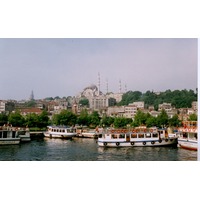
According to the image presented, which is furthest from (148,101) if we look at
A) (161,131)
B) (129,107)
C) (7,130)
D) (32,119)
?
(7,130)

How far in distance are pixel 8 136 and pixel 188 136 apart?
7011 millimetres

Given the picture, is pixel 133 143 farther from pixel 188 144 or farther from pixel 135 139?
pixel 188 144

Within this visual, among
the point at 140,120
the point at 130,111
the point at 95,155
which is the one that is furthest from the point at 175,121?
the point at 95,155

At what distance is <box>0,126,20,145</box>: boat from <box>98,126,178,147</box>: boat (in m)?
3.42

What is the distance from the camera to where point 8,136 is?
516 inches

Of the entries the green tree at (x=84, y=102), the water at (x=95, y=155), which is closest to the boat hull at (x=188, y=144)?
the water at (x=95, y=155)

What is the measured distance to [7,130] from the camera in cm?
1308

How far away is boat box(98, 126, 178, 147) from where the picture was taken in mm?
12352

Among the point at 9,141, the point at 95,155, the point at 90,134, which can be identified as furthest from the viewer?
the point at 90,134

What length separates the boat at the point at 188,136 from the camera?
35.9 feet

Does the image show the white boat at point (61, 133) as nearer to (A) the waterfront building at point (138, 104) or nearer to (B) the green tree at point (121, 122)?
(B) the green tree at point (121, 122)

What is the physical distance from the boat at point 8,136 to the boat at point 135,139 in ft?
11.2
